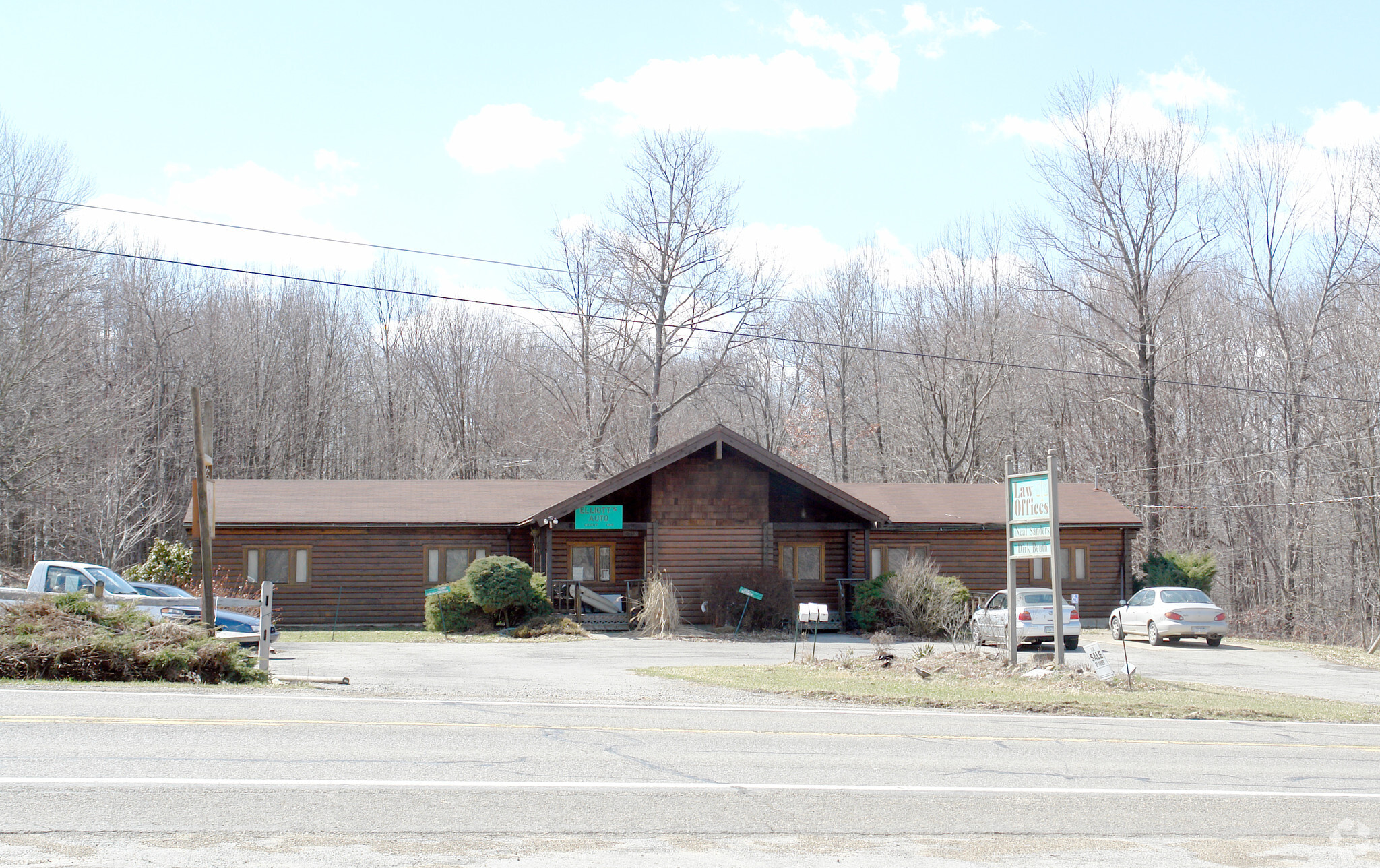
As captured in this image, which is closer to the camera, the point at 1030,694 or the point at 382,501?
the point at 1030,694

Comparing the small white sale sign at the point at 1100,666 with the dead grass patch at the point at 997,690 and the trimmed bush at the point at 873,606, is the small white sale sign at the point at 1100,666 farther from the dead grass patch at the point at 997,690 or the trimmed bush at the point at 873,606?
the trimmed bush at the point at 873,606

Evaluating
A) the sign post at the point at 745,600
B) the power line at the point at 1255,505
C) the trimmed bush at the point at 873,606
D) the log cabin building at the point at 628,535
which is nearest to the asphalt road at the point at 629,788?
the sign post at the point at 745,600

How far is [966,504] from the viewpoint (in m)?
34.1

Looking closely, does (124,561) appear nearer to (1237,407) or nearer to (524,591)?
(524,591)

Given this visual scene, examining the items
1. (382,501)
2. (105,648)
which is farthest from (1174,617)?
(105,648)

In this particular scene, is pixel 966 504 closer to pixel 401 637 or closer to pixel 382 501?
pixel 401 637

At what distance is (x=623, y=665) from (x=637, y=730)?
9054 millimetres

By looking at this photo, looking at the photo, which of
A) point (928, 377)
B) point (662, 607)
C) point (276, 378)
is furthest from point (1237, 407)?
point (276, 378)

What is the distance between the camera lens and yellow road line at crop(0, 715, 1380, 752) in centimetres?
987

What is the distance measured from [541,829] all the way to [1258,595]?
4101 cm

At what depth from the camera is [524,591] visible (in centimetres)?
2706

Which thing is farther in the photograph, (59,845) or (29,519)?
(29,519)

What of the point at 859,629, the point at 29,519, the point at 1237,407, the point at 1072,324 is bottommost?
the point at 859,629

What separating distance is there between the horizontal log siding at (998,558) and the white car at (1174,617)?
399cm
